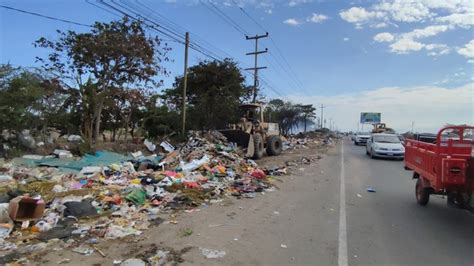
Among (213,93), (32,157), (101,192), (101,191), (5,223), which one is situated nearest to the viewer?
(5,223)

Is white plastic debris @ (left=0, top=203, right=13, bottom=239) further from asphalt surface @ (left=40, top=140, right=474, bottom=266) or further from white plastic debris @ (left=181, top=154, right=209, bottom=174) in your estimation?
white plastic debris @ (left=181, top=154, right=209, bottom=174)

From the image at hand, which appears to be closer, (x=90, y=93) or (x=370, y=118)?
(x=90, y=93)

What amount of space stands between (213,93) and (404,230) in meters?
22.5

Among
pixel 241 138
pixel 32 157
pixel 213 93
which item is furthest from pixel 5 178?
pixel 213 93

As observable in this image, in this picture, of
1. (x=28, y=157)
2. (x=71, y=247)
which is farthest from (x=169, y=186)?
(x=28, y=157)

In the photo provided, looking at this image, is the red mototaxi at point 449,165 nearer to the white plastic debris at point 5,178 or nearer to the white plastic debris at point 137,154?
the white plastic debris at point 5,178

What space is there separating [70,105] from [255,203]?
1301cm

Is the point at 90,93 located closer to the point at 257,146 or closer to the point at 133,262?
the point at 257,146

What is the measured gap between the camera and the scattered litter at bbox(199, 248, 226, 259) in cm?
514

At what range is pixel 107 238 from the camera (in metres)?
5.80

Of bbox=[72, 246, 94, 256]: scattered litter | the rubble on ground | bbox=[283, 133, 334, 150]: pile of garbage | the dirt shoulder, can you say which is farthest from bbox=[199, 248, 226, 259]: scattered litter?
bbox=[283, 133, 334, 150]: pile of garbage

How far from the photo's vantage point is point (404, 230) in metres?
6.66

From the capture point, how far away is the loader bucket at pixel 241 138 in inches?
733

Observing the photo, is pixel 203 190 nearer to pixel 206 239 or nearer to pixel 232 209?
pixel 232 209
